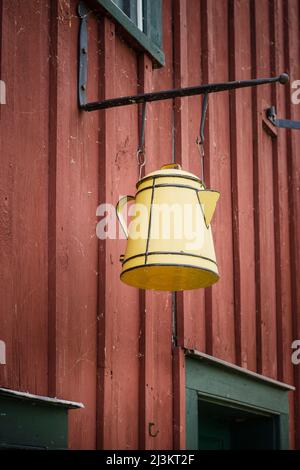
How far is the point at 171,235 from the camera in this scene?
3953mm

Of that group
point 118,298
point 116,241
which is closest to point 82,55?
point 116,241

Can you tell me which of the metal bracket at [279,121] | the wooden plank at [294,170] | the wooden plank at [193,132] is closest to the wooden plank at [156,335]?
the wooden plank at [193,132]

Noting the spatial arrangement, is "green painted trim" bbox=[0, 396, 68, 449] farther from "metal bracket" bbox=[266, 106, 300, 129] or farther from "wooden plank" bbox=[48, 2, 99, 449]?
"metal bracket" bbox=[266, 106, 300, 129]

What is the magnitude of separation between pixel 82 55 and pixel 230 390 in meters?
2.26

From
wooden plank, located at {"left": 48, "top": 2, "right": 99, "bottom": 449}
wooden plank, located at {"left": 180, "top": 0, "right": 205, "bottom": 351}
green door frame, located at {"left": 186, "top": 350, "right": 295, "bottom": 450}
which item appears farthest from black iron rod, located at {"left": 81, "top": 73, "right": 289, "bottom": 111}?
green door frame, located at {"left": 186, "top": 350, "right": 295, "bottom": 450}

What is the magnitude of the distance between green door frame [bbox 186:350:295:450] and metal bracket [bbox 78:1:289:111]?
1.52 metres

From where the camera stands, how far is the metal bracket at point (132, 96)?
4.39m

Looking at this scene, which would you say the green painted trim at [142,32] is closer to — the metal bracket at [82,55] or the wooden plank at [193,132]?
the metal bracket at [82,55]

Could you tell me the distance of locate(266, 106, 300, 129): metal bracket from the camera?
24.0 ft

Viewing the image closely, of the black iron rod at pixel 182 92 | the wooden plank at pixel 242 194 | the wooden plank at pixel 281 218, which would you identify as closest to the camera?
the black iron rod at pixel 182 92

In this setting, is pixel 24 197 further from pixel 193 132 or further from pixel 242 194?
pixel 242 194

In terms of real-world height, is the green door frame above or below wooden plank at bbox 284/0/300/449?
below

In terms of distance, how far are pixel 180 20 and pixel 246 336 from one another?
2.01 meters

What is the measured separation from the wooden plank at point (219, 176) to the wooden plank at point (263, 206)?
1.53 ft
